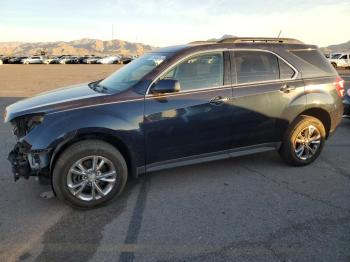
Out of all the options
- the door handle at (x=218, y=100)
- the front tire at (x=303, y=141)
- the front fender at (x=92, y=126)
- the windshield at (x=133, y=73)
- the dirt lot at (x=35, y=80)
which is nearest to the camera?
the front fender at (x=92, y=126)

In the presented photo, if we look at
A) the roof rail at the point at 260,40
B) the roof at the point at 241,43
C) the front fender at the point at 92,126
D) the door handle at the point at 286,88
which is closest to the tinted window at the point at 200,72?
the roof at the point at 241,43

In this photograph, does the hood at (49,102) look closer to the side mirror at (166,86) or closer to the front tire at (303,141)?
the side mirror at (166,86)

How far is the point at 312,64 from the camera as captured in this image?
5.25 m

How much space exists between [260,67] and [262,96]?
434mm

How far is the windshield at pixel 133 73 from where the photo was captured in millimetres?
4361

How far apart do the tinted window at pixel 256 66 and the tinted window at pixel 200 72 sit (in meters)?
0.29

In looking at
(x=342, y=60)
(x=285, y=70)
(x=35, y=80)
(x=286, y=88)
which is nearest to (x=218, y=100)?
(x=286, y=88)

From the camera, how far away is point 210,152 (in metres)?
4.66

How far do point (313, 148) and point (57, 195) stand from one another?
3.81 metres

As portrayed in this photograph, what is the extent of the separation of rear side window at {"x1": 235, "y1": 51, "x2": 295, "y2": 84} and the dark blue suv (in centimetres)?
1

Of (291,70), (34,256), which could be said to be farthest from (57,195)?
(291,70)

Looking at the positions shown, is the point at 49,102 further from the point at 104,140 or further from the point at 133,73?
the point at 133,73

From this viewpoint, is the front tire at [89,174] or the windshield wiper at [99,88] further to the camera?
the windshield wiper at [99,88]

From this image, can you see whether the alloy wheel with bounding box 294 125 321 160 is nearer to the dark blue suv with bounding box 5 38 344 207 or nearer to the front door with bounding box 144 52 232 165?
the dark blue suv with bounding box 5 38 344 207
